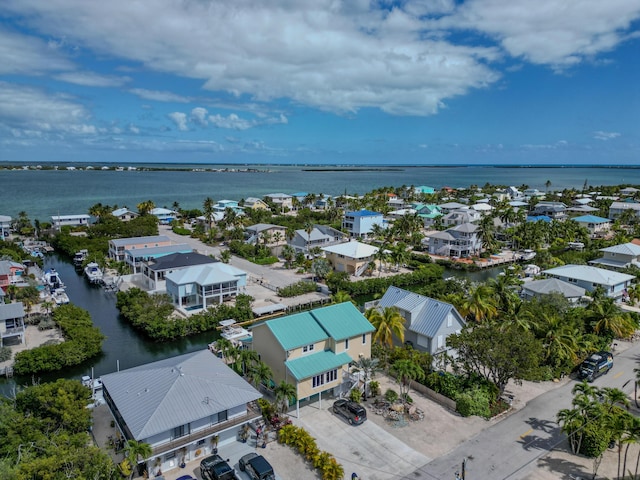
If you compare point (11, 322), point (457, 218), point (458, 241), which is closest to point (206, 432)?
point (11, 322)

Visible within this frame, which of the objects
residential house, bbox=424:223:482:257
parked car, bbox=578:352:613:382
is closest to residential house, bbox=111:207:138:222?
residential house, bbox=424:223:482:257

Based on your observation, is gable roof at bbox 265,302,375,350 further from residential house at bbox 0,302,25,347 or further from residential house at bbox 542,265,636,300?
residential house at bbox 542,265,636,300

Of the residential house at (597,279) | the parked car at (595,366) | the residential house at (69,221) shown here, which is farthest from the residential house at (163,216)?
the parked car at (595,366)

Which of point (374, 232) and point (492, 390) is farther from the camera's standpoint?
point (374, 232)

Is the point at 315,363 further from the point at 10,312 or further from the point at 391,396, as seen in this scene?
the point at 10,312

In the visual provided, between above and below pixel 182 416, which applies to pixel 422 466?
below

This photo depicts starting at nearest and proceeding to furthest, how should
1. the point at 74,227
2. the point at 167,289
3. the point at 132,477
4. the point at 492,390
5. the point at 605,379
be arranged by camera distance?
1. the point at 132,477
2. the point at 492,390
3. the point at 605,379
4. the point at 167,289
5. the point at 74,227

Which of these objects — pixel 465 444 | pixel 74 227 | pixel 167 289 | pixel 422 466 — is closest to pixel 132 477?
pixel 422 466

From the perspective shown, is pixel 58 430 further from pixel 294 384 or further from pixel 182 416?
pixel 294 384
